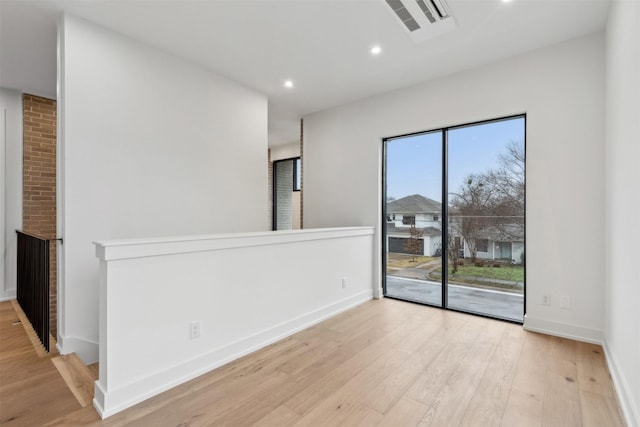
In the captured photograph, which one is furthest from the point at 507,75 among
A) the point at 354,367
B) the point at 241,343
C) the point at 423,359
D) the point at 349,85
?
the point at 241,343

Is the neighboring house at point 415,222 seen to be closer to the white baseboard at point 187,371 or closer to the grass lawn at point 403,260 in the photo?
the grass lawn at point 403,260

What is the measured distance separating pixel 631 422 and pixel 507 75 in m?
3.01

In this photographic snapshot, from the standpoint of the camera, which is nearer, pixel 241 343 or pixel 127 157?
pixel 241 343

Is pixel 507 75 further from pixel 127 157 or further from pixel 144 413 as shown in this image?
pixel 144 413

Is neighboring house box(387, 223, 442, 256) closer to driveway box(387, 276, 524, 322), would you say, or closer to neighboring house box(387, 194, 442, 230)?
neighboring house box(387, 194, 442, 230)

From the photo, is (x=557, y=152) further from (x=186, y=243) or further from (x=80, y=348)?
(x=80, y=348)

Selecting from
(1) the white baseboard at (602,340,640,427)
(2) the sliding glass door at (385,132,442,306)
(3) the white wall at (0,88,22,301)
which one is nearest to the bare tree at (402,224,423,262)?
(2) the sliding glass door at (385,132,442,306)

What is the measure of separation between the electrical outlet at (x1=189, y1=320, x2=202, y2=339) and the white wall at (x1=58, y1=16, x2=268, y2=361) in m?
0.30

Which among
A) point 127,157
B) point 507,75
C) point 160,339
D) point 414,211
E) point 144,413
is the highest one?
point 507,75

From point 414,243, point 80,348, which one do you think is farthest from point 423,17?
point 80,348

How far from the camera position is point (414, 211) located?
3980 millimetres

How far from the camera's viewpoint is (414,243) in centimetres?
398

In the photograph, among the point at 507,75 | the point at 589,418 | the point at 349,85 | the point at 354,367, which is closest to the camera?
the point at 589,418

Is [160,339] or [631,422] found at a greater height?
[160,339]
